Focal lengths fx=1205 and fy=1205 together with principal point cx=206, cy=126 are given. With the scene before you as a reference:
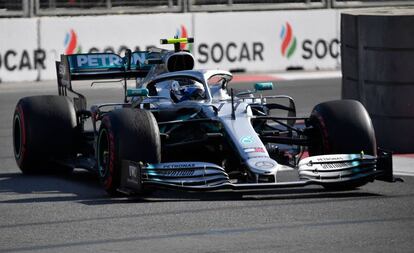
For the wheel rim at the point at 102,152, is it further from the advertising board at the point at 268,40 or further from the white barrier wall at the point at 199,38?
the advertising board at the point at 268,40

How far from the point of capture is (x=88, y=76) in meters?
13.9

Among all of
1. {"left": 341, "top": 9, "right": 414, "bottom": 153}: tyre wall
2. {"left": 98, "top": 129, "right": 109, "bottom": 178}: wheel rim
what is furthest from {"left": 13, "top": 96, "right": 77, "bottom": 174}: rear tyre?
{"left": 341, "top": 9, "right": 414, "bottom": 153}: tyre wall

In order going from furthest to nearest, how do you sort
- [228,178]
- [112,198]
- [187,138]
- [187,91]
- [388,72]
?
[388,72] → [187,91] → [187,138] → [112,198] → [228,178]

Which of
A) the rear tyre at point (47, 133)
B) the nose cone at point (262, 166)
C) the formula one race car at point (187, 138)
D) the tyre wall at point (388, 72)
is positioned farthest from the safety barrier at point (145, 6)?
the nose cone at point (262, 166)

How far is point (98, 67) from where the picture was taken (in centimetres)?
1398

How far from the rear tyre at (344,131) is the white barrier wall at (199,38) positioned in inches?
481

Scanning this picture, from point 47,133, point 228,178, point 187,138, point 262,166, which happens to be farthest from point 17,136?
point 262,166

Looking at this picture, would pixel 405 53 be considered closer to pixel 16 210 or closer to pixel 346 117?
pixel 346 117

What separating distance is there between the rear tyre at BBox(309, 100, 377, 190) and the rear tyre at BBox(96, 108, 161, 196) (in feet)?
→ 5.70

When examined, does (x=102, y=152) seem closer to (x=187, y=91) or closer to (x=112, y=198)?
(x=112, y=198)

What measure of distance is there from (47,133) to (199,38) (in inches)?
472

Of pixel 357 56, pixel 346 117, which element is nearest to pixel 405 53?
pixel 357 56

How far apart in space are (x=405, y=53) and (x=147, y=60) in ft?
10.6

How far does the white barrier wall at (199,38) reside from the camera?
2311 centimetres
